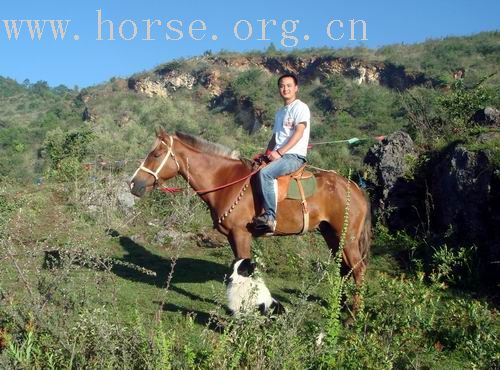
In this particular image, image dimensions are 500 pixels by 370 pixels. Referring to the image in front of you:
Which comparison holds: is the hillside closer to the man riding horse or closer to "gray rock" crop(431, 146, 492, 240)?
"gray rock" crop(431, 146, 492, 240)

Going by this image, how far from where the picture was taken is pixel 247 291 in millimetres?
4398

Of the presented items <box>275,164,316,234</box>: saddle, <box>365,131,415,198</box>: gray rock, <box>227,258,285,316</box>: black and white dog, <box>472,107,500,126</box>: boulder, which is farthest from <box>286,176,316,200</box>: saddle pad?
<box>472,107,500,126</box>: boulder

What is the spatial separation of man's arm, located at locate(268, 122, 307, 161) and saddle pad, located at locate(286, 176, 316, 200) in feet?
1.47

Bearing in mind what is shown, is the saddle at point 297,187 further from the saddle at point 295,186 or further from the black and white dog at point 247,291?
the black and white dog at point 247,291

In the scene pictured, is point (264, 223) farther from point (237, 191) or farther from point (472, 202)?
point (472, 202)

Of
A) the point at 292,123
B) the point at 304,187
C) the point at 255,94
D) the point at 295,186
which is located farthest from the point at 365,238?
the point at 255,94

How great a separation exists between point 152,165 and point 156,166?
6 centimetres

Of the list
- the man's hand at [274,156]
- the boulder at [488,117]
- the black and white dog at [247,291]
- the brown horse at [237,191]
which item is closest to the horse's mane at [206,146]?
the brown horse at [237,191]

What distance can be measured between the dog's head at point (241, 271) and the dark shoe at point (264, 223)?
4.48 feet

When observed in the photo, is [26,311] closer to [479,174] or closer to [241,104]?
[479,174]

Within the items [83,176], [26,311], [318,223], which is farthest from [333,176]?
[83,176]

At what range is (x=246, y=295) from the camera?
442 centimetres

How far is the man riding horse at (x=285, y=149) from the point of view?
5.99 meters

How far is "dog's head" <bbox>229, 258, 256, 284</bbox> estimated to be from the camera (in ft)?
15.0
